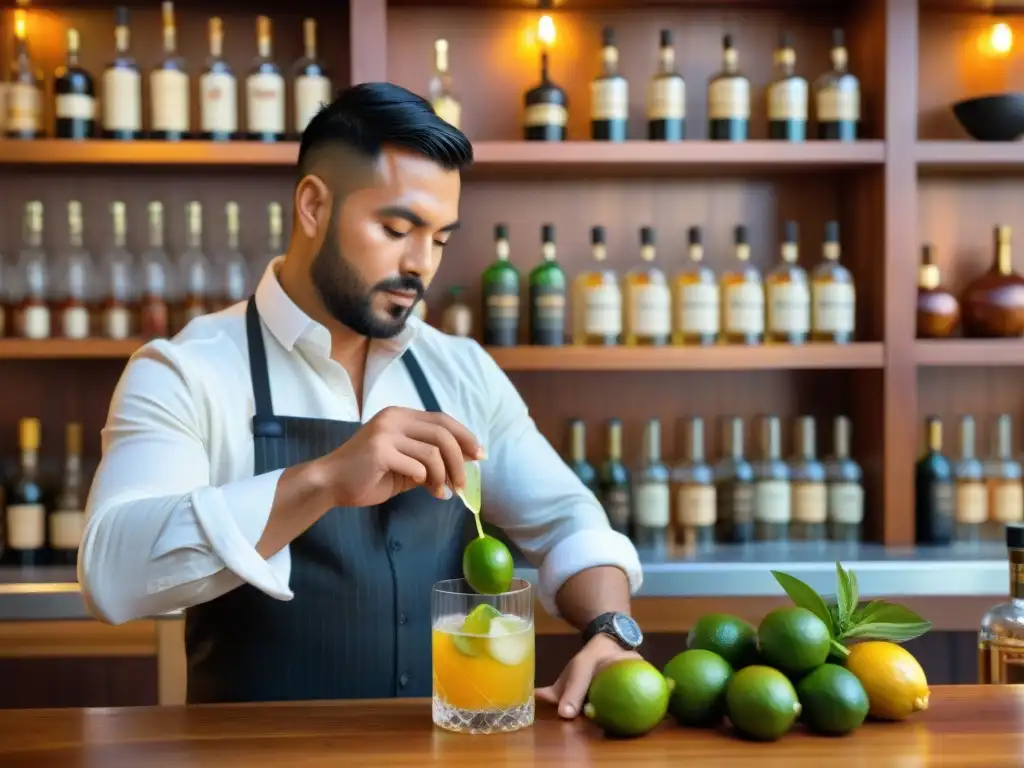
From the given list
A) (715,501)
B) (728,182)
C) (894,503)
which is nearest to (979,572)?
(894,503)

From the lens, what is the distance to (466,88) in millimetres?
2627

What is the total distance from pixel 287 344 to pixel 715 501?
134cm

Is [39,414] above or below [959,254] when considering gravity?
below

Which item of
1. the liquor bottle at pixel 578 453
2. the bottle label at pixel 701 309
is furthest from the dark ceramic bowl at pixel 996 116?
the liquor bottle at pixel 578 453

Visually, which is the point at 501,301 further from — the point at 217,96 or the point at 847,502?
the point at 847,502

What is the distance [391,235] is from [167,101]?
123 cm

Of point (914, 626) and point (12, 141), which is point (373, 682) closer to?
point (914, 626)

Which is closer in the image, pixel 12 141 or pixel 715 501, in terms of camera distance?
pixel 12 141

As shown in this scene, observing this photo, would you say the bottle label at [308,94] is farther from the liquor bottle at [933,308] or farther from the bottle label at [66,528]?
the liquor bottle at [933,308]

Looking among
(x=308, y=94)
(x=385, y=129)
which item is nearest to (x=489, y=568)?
(x=385, y=129)

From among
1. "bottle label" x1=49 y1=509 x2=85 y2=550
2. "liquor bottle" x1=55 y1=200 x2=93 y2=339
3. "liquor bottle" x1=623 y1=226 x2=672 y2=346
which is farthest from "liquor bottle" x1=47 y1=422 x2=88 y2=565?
"liquor bottle" x1=623 y1=226 x2=672 y2=346

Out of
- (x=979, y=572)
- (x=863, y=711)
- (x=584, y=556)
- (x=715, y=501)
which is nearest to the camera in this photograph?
(x=863, y=711)

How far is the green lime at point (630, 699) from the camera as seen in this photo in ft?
3.22

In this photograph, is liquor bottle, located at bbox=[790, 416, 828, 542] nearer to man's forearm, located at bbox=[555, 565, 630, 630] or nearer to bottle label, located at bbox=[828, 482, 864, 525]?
bottle label, located at bbox=[828, 482, 864, 525]
